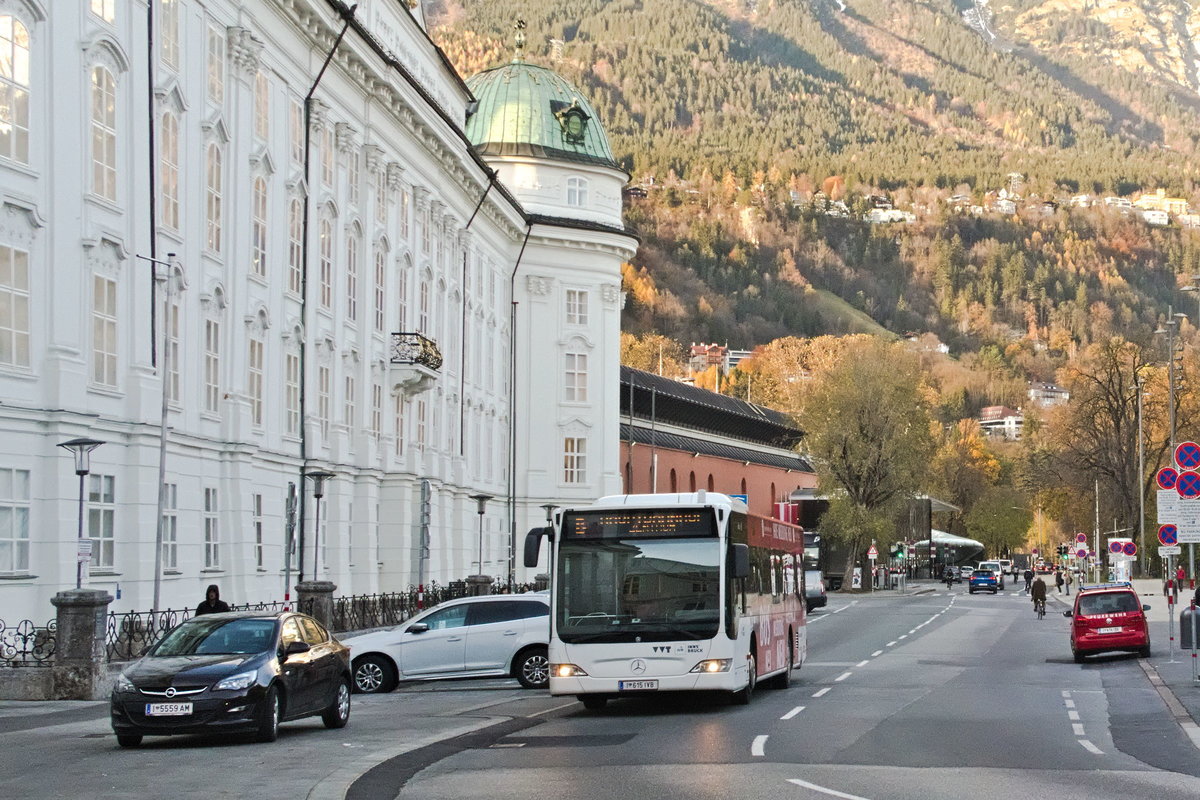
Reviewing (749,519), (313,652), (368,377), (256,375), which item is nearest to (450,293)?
(368,377)

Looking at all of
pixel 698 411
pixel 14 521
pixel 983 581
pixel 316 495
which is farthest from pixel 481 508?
pixel 983 581

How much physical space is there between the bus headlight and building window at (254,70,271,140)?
20185 millimetres

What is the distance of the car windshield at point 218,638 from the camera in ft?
65.4

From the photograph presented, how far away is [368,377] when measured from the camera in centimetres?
4991

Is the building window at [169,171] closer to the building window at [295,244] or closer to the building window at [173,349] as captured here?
the building window at [173,349]

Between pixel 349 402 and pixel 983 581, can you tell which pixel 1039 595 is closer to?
pixel 349 402

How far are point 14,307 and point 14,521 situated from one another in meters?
3.32

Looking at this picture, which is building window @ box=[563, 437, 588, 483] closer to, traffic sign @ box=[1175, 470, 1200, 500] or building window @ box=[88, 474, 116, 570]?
building window @ box=[88, 474, 116, 570]

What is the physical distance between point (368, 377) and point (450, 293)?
1209 cm

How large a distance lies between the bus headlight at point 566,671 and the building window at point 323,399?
22812mm

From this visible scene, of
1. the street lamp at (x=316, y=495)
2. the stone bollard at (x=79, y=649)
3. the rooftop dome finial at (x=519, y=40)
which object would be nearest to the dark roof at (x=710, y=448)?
the rooftop dome finial at (x=519, y=40)

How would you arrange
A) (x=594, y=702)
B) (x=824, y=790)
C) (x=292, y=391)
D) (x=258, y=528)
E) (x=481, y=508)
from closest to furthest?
(x=824, y=790), (x=594, y=702), (x=258, y=528), (x=292, y=391), (x=481, y=508)

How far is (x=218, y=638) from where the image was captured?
2012 centimetres

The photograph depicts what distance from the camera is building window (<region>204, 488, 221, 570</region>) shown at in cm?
3678
